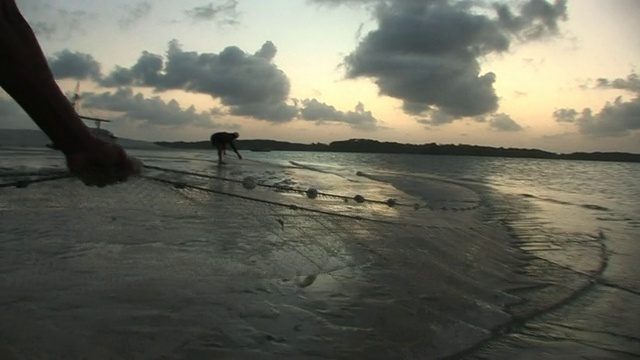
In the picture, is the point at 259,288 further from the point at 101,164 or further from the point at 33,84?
the point at 33,84

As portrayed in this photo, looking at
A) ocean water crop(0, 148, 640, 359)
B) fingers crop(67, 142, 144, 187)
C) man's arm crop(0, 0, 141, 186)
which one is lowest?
ocean water crop(0, 148, 640, 359)

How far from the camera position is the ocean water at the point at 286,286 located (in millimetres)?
2867

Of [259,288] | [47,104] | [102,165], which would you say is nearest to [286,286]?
[259,288]

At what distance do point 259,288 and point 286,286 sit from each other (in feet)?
0.83

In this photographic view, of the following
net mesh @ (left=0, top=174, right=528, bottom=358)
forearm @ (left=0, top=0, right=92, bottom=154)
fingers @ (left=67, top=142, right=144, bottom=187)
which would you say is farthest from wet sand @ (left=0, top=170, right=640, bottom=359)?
forearm @ (left=0, top=0, right=92, bottom=154)

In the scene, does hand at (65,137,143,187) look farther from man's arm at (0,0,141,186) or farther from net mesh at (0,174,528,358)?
net mesh at (0,174,528,358)

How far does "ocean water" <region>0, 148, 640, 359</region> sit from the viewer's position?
9.41 feet

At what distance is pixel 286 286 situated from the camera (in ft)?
13.0

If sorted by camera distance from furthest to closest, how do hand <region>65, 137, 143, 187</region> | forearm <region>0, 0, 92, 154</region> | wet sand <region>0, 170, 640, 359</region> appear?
wet sand <region>0, 170, 640, 359</region> < hand <region>65, 137, 143, 187</region> < forearm <region>0, 0, 92, 154</region>

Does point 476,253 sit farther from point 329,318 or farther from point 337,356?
point 337,356

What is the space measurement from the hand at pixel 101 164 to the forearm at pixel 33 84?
0.03 m

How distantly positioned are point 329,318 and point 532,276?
118 inches

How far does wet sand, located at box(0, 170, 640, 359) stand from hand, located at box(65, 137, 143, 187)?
1.50 metres

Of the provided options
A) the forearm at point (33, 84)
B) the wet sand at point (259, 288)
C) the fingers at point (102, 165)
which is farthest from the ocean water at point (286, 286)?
the forearm at point (33, 84)
